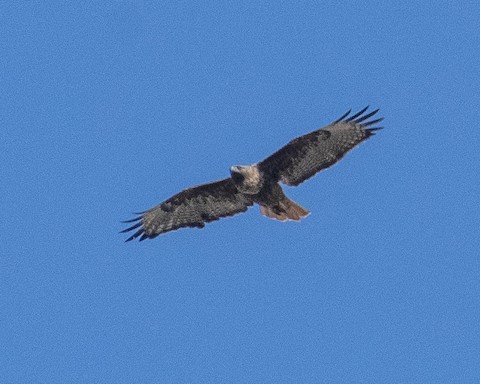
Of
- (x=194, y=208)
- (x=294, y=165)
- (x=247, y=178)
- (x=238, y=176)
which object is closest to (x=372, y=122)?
(x=294, y=165)

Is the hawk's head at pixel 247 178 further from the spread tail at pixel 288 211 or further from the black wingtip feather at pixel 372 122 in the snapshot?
the black wingtip feather at pixel 372 122

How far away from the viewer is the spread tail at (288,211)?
2064cm

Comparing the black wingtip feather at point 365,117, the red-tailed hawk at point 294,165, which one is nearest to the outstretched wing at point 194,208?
the red-tailed hawk at point 294,165

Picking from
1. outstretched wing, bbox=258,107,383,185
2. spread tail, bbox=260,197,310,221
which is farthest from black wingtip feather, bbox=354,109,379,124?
spread tail, bbox=260,197,310,221

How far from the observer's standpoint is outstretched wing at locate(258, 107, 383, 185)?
67.4 feet

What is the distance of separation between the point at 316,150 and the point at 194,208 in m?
2.48

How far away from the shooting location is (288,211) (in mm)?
20688

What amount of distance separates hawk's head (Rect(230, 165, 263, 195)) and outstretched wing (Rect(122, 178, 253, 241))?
1.60 ft

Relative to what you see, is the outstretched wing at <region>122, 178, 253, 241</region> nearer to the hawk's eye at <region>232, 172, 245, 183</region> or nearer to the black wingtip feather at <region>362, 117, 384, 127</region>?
the hawk's eye at <region>232, 172, 245, 183</region>

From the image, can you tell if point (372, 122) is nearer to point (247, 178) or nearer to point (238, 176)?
point (247, 178)

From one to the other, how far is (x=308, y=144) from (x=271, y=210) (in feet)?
4.07

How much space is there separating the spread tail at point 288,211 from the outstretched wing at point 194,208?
59 centimetres

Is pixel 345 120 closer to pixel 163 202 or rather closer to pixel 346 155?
pixel 346 155

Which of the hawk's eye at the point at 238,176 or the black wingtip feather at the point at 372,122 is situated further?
the black wingtip feather at the point at 372,122
